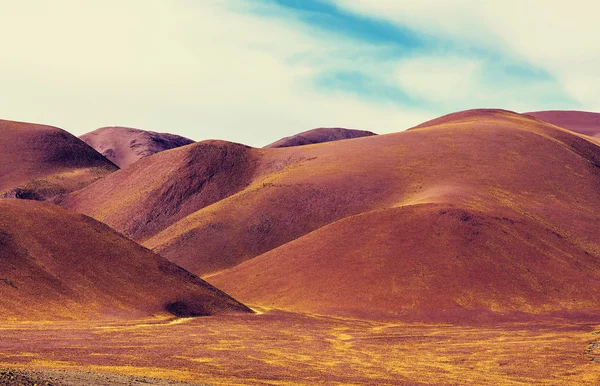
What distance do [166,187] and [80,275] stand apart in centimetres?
7557

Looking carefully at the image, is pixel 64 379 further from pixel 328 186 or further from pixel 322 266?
pixel 328 186

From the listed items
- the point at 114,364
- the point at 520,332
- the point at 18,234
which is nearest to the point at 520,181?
the point at 520,332

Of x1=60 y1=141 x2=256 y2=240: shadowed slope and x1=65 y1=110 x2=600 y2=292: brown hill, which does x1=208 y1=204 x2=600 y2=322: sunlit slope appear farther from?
x1=60 y1=141 x2=256 y2=240: shadowed slope

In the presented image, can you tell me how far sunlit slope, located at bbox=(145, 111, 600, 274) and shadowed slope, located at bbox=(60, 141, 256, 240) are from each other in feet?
24.8

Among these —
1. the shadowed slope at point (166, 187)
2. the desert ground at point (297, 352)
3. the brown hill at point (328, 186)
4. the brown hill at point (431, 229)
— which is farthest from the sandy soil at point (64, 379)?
the shadowed slope at point (166, 187)

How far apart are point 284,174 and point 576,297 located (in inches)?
2641

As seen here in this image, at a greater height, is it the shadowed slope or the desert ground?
the shadowed slope

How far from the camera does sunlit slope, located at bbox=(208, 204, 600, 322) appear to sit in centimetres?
9588

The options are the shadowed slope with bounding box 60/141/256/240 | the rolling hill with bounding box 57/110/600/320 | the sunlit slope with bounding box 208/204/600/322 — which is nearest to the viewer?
the sunlit slope with bounding box 208/204/600/322

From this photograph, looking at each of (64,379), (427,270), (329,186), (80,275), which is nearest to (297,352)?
(64,379)

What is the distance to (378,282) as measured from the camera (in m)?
101

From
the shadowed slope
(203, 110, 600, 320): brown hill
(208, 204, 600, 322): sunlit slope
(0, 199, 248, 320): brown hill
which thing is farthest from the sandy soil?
the shadowed slope

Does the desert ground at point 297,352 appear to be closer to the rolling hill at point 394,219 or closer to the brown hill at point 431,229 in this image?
the brown hill at point 431,229

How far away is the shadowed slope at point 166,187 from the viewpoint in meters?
152
